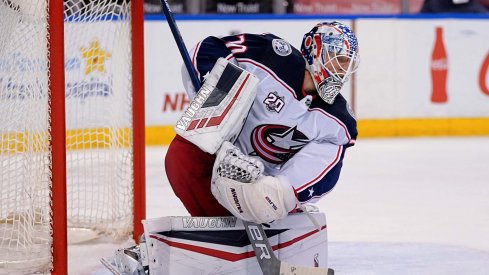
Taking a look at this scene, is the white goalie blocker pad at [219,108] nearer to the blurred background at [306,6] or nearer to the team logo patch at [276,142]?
the team logo patch at [276,142]

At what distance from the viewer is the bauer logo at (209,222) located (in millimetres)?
2589

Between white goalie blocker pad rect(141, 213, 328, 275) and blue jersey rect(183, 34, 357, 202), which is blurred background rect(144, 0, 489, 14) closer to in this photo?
blue jersey rect(183, 34, 357, 202)

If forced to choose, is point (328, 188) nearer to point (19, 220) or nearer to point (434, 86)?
point (19, 220)

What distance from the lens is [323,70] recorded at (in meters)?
2.58

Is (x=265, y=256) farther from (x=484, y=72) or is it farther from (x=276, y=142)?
(x=484, y=72)

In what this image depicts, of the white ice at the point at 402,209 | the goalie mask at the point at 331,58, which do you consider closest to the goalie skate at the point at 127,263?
the white ice at the point at 402,209

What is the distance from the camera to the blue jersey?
8.35ft

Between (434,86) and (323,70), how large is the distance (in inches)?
162

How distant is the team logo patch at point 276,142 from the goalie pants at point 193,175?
14 cm

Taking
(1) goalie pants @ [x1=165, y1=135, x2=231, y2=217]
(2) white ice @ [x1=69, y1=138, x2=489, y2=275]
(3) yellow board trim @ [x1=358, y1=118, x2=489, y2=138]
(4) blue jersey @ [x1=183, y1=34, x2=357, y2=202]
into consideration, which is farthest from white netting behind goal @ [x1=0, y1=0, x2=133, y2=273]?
(3) yellow board trim @ [x1=358, y1=118, x2=489, y2=138]

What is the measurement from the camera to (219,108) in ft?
8.05

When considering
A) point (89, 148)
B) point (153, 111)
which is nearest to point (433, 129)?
point (153, 111)

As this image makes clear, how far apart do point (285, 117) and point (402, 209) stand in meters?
1.72

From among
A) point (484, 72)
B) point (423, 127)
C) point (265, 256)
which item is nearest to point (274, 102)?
point (265, 256)
